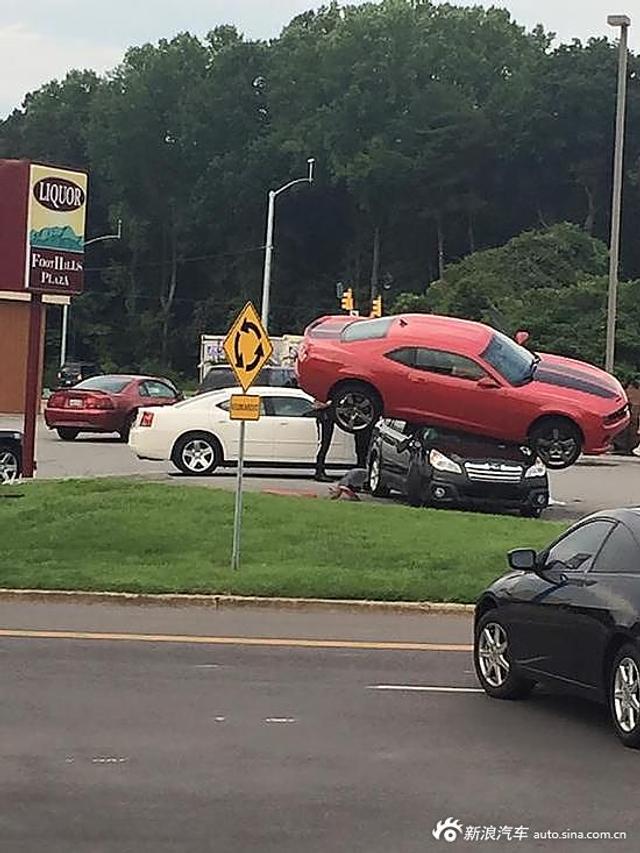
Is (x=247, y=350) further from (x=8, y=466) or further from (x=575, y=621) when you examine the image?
(x=8, y=466)

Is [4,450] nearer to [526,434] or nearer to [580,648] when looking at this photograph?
[526,434]

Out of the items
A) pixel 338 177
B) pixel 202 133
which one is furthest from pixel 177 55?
pixel 338 177

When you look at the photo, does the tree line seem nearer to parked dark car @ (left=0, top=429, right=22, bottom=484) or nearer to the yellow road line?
parked dark car @ (left=0, top=429, right=22, bottom=484)

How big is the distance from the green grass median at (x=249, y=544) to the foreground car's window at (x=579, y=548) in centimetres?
544

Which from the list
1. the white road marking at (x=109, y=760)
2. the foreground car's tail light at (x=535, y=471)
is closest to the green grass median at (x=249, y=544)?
the foreground car's tail light at (x=535, y=471)

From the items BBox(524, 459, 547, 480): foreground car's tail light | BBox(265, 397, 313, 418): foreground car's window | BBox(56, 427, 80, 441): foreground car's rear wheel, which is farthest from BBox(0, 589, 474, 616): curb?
BBox(56, 427, 80, 441): foreground car's rear wheel

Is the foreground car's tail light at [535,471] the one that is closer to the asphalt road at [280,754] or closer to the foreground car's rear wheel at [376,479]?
the foreground car's rear wheel at [376,479]

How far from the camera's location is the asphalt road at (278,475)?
963 inches

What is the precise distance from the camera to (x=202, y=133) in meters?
94.9

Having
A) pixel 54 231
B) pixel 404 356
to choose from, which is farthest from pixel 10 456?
pixel 404 356

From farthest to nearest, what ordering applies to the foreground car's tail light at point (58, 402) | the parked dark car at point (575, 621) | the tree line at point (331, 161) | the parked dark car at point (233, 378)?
1. the tree line at point (331, 161)
2. the foreground car's tail light at point (58, 402)
3. the parked dark car at point (233, 378)
4. the parked dark car at point (575, 621)

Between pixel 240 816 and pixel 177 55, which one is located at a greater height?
pixel 177 55

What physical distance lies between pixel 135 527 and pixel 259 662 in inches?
260

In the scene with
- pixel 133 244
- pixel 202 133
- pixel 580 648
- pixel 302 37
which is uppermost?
pixel 302 37
